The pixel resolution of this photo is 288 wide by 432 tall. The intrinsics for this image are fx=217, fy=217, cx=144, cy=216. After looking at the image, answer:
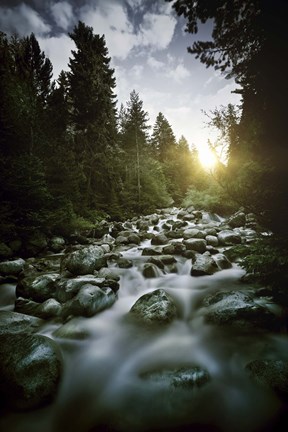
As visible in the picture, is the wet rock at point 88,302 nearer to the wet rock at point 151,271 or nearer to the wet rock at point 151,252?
the wet rock at point 151,271

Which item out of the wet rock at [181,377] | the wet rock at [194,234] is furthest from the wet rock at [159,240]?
the wet rock at [181,377]

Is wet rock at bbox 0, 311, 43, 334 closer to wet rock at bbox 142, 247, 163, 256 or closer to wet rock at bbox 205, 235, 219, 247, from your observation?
wet rock at bbox 142, 247, 163, 256

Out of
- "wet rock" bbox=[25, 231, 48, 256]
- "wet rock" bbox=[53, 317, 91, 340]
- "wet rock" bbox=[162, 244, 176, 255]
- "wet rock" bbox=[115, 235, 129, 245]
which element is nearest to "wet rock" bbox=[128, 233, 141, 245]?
"wet rock" bbox=[115, 235, 129, 245]

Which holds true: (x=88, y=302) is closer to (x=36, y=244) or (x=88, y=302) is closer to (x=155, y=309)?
(x=155, y=309)

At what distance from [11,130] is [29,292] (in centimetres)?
716

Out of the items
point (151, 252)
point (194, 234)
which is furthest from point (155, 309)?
point (194, 234)

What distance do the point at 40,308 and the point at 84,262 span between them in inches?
83.6

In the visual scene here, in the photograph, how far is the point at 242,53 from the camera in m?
4.27

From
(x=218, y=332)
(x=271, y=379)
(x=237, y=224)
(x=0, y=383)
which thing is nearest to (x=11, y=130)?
(x=0, y=383)

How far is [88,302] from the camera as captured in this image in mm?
4395

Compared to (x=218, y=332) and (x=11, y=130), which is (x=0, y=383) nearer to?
(x=218, y=332)

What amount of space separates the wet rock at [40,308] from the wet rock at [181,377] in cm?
226

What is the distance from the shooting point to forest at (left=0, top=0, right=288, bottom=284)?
3.50m

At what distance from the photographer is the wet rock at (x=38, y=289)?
15.9 feet
